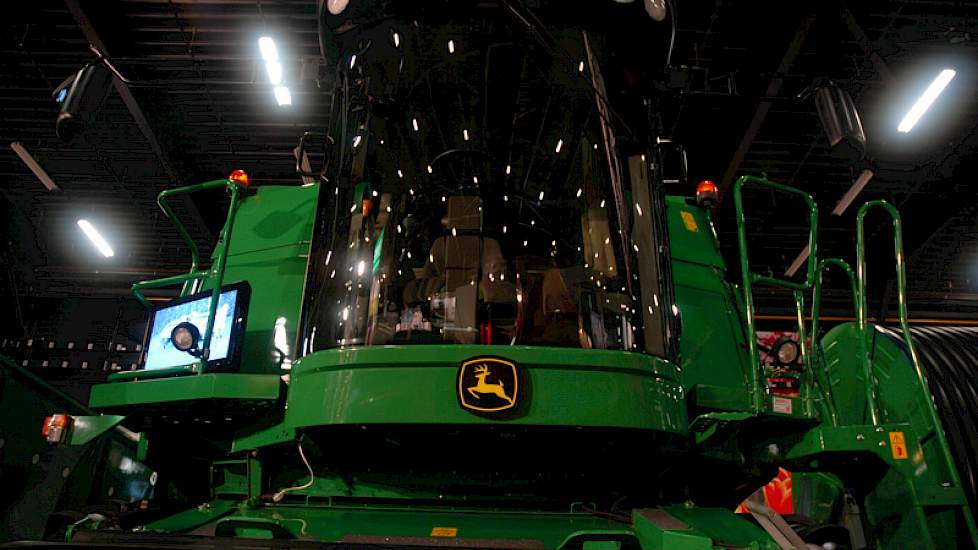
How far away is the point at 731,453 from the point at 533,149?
1.90 m

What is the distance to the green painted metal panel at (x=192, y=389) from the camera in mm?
3027

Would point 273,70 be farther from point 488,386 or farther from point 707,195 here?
point 488,386

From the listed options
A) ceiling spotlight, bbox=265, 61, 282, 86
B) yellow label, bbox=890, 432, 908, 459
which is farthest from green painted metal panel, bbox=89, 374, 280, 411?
ceiling spotlight, bbox=265, 61, 282, 86

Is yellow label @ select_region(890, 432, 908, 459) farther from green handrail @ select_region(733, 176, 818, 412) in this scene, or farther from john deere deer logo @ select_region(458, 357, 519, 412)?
john deere deer logo @ select_region(458, 357, 519, 412)

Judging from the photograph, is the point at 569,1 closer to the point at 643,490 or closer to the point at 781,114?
the point at 643,490

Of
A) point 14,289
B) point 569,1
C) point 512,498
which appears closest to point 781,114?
point 569,1

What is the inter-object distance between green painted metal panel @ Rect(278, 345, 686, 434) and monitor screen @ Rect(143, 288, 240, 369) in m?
1.04

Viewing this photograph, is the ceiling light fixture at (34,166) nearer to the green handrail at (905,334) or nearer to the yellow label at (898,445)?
the green handrail at (905,334)

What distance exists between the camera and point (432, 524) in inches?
110

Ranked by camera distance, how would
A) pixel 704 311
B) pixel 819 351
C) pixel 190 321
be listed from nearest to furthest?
pixel 190 321 < pixel 819 351 < pixel 704 311

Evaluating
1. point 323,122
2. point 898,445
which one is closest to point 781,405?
point 898,445

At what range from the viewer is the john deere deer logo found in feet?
8.29

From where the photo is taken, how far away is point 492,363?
2.56 m

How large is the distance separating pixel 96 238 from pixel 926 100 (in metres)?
18.7
